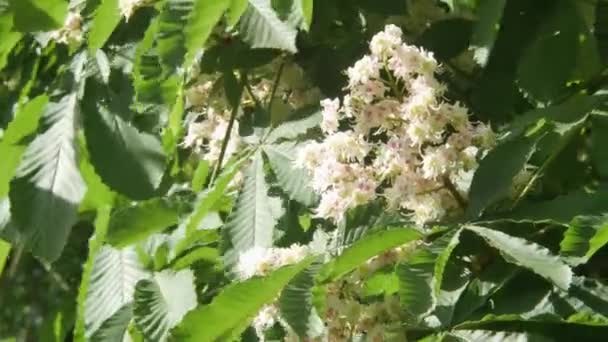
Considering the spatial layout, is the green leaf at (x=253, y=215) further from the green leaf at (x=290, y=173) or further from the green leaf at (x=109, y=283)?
the green leaf at (x=109, y=283)

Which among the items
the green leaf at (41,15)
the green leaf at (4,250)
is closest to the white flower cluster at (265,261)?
the green leaf at (41,15)

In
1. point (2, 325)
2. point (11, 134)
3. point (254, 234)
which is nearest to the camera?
point (254, 234)

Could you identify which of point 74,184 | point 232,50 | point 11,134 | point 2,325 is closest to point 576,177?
point 232,50

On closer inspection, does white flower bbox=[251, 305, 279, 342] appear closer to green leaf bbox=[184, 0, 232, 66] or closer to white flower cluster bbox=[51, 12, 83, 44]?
green leaf bbox=[184, 0, 232, 66]

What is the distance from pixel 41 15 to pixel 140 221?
354 mm

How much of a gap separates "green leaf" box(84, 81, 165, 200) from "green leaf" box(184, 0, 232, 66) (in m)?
0.28

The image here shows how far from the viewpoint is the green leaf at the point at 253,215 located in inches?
60.7

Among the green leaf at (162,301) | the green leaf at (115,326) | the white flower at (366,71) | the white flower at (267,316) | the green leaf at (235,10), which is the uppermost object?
the green leaf at (235,10)

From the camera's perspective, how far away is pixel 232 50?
1791 mm

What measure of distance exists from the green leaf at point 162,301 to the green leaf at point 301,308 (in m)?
0.30

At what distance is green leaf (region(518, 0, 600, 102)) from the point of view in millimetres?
1617

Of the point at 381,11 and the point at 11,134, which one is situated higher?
the point at 381,11

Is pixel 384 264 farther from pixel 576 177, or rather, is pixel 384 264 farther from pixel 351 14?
pixel 351 14

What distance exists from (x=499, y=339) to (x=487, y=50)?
51 centimetres
